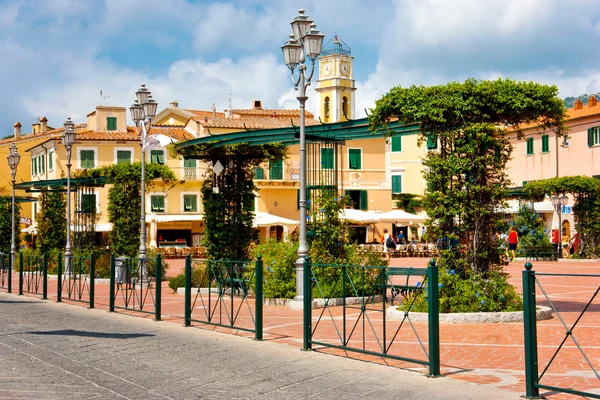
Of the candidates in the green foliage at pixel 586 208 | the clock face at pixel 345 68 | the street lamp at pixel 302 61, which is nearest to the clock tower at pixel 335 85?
the clock face at pixel 345 68

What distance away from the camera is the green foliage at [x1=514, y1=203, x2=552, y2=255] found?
38094 millimetres

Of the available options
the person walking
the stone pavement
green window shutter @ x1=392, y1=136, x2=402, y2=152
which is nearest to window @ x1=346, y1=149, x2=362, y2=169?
green window shutter @ x1=392, y1=136, x2=402, y2=152

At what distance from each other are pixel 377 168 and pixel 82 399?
52409mm

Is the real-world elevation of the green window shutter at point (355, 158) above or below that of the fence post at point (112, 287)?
above

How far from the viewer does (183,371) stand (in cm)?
973

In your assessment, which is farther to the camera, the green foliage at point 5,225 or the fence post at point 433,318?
the green foliage at point 5,225

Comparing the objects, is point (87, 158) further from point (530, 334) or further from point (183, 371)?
point (530, 334)

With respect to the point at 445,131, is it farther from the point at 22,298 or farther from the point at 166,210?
the point at 166,210

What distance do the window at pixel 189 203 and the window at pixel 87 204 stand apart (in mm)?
25942

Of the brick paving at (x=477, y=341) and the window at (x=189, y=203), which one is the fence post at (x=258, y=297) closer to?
the brick paving at (x=477, y=341)

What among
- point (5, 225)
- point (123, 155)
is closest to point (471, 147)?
point (5, 225)

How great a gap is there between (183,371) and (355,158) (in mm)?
49915

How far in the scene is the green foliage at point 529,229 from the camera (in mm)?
→ 38094

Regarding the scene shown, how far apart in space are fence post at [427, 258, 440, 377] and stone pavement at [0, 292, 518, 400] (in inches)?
7.2
